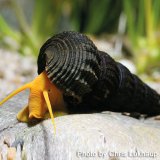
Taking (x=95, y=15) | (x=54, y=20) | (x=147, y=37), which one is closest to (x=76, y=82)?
(x=147, y=37)

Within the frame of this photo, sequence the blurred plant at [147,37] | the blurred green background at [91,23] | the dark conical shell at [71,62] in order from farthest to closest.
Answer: the blurred green background at [91,23] → the blurred plant at [147,37] → the dark conical shell at [71,62]

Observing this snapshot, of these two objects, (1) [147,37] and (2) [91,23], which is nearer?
(1) [147,37]

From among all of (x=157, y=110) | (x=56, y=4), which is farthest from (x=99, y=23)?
(x=157, y=110)

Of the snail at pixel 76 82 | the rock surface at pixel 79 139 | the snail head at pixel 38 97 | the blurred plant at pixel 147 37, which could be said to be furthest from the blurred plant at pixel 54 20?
the rock surface at pixel 79 139

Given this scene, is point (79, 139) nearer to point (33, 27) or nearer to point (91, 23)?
point (33, 27)

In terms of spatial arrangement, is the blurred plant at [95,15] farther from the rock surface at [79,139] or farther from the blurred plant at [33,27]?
the rock surface at [79,139]

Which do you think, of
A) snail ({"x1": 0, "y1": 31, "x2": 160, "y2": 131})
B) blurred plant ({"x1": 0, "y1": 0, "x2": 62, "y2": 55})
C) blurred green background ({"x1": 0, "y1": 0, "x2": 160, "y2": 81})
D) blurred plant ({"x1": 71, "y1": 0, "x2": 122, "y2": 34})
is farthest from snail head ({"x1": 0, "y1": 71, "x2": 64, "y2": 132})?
blurred plant ({"x1": 71, "y1": 0, "x2": 122, "y2": 34})

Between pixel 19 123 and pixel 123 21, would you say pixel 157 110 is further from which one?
pixel 123 21
